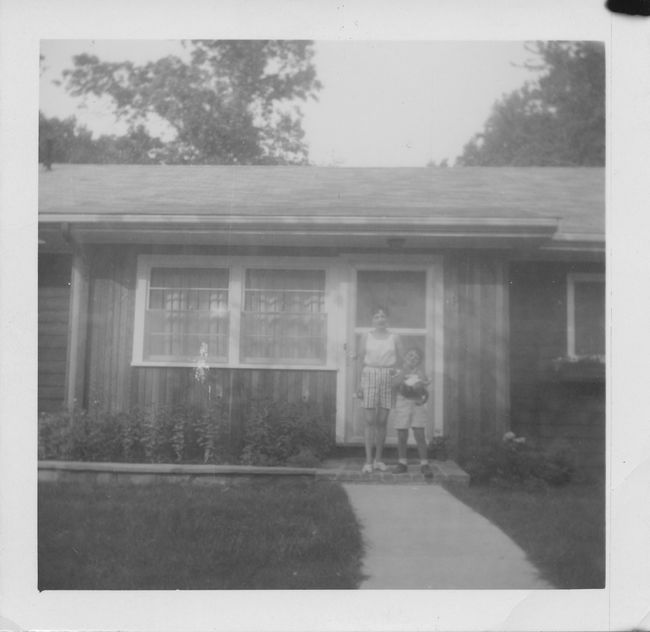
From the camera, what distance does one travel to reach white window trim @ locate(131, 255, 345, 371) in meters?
4.58

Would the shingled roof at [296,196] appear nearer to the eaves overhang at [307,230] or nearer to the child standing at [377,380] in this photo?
the eaves overhang at [307,230]

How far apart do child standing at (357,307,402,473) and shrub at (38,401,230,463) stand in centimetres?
106

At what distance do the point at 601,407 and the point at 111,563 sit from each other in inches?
131

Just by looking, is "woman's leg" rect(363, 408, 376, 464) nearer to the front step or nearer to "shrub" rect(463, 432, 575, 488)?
the front step

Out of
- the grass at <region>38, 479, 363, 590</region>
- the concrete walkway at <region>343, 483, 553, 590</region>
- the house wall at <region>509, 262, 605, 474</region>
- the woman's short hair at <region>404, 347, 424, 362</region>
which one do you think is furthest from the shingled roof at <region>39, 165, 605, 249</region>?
the concrete walkway at <region>343, 483, 553, 590</region>

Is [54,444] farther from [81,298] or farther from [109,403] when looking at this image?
[81,298]

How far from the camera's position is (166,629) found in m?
3.22

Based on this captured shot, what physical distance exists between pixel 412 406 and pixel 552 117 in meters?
2.54

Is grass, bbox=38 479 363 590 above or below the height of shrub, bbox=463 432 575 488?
below

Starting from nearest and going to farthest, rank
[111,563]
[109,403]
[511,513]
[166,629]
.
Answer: [166,629]
[111,563]
[511,513]
[109,403]

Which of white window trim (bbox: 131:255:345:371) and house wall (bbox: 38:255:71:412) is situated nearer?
house wall (bbox: 38:255:71:412)

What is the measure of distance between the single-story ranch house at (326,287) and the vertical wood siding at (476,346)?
1cm

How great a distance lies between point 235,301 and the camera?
4.57m

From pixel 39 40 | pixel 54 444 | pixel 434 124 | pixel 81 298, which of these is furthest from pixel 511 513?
pixel 39 40
